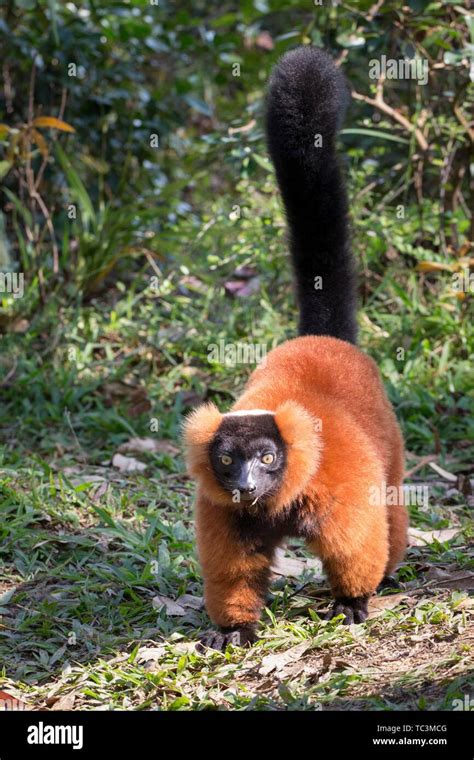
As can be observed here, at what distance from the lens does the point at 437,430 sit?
6625mm

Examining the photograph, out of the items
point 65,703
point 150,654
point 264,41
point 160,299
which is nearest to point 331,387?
point 150,654

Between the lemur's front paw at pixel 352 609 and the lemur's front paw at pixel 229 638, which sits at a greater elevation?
the lemur's front paw at pixel 352 609

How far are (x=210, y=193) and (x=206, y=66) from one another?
138 centimetres

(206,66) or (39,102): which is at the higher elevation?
(206,66)

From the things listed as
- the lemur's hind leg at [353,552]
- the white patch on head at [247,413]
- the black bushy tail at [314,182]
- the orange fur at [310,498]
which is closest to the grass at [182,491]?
the lemur's hind leg at [353,552]

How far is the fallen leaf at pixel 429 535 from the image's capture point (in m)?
5.22

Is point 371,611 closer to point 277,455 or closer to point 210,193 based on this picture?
point 277,455

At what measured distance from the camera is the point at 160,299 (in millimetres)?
8156

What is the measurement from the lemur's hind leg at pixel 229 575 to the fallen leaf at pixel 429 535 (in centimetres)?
131

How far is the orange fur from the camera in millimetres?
4035

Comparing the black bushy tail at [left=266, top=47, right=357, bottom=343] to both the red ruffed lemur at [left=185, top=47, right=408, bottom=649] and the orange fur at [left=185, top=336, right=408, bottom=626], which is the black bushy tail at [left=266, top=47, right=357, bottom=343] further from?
the orange fur at [left=185, top=336, right=408, bottom=626]

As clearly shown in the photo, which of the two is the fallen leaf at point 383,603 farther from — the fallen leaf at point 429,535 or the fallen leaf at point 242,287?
the fallen leaf at point 242,287

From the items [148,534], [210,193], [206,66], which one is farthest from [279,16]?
[148,534]

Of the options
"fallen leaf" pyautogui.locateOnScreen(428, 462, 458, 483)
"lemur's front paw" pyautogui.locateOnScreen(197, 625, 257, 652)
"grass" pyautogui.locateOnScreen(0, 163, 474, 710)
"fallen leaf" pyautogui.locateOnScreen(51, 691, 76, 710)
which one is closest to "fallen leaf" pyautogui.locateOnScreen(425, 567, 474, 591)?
"grass" pyautogui.locateOnScreen(0, 163, 474, 710)
